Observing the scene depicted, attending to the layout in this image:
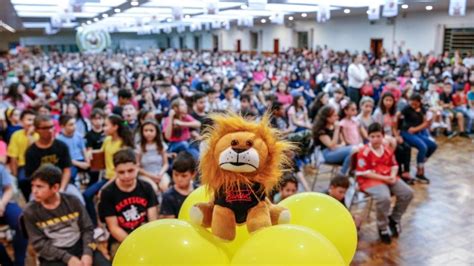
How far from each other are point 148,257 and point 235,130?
528 millimetres

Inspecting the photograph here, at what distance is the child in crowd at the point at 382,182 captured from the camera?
12.1 feet

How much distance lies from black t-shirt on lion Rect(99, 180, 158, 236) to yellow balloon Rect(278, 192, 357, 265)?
4.33ft

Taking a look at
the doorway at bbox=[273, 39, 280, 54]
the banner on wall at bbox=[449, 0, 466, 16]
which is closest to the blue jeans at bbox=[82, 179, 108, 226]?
the banner on wall at bbox=[449, 0, 466, 16]

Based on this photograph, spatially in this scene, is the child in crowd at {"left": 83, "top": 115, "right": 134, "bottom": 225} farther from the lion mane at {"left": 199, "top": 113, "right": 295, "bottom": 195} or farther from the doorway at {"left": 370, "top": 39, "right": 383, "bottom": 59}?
the doorway at {"left": 370, "top": 39, "right": 383, "bottom": 59}

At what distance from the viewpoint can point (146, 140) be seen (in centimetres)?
410

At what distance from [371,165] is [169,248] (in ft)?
9.21

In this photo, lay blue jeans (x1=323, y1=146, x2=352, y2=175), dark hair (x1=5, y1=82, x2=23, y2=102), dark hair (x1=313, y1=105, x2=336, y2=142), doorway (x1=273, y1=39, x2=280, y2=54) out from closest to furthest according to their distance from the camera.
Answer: blue jeans (x1=323, y1=146, x2=352, y2=175), dark hair (x1=313, y1=105, x2=336, y2=142), dark hair (x1=5, y1=82, x2=23, y2=102), doorway (x1=273, y1=39, x2=280, y2=54)

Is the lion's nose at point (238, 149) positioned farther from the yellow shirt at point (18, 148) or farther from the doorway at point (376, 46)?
the doorway at point (376, 46)

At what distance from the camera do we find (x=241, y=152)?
1.46 meters

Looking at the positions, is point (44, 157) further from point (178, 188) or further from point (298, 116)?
point (298, 116)

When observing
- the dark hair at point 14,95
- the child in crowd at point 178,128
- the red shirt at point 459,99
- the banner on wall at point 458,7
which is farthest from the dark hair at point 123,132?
the banner on wall at point 458,7

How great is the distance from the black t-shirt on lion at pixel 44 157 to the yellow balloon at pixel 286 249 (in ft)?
8.81

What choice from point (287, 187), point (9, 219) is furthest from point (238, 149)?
point (9, 219)

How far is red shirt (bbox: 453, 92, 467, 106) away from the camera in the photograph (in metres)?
8.05
